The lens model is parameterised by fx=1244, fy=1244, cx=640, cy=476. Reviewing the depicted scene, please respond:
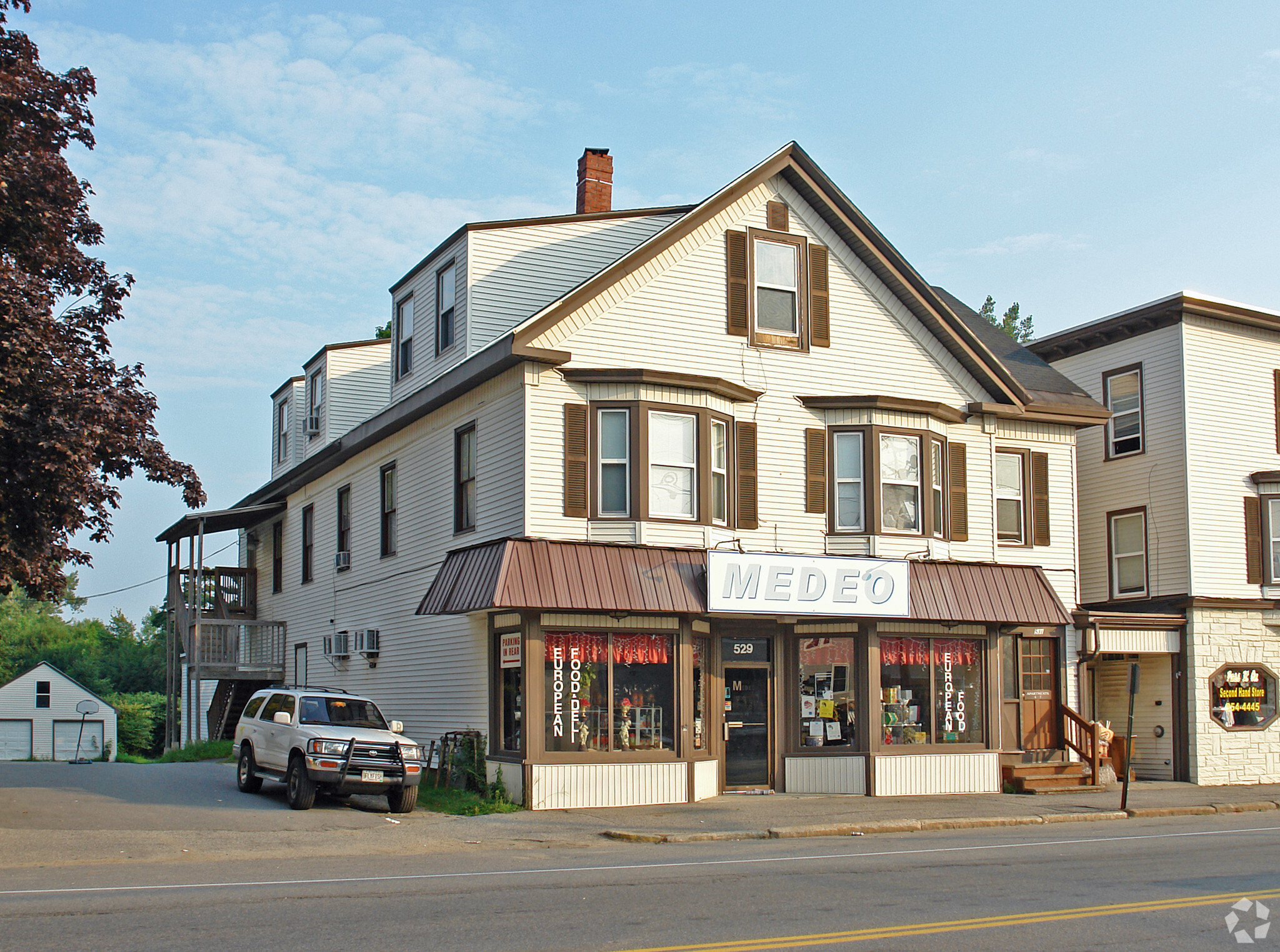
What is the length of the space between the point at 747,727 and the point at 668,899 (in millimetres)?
10986

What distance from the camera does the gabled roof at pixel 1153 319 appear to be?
26844 mm

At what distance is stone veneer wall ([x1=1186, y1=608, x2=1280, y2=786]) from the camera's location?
86.0 feet

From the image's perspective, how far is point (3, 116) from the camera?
16.2 m

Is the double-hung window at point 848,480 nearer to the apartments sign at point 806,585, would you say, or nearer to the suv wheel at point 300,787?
the apartments sign at point 806,585

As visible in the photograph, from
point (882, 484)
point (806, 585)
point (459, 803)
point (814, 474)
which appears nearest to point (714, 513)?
point (806, 585)

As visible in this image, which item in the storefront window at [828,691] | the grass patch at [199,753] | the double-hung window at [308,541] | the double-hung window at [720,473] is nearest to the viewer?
the double-hung window at [720,473]

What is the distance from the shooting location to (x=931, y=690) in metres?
22.7

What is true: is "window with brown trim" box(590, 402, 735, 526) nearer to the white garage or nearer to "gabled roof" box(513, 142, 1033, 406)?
"gabled roof" box(513, 142, 1033, 406)

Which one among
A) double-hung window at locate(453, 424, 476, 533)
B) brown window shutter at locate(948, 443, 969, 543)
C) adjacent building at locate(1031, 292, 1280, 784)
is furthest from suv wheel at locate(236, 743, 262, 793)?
adjacent building at locate(1031, 292, 1280, 784)

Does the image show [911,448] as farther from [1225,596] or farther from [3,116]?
[3,116]

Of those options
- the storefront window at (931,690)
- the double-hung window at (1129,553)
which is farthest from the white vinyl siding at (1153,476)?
the storefront window at (931,690)

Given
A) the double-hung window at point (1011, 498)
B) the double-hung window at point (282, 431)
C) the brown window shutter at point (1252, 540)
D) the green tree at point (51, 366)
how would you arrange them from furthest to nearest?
the double-hung window at point (282, 431) → the brown window shutter at point (1252, 540) → the double-hung window at point (1011, 498) → the green tree at point (51, 366)

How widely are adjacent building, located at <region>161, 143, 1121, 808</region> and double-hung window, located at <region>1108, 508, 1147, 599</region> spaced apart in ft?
9.41

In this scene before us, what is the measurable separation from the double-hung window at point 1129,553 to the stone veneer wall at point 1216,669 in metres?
1.51
